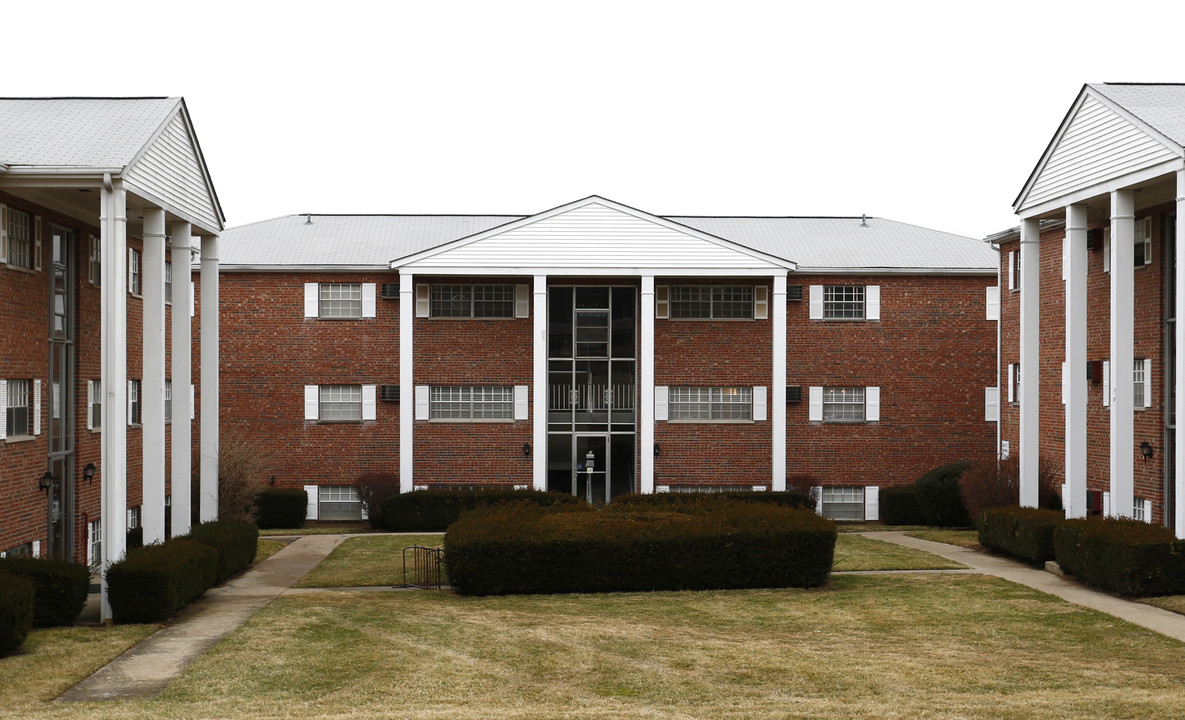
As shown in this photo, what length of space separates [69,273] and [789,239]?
22.2 m

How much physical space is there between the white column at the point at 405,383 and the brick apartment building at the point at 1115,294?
16.1m

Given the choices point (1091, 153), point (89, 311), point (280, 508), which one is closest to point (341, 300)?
point (280, 508)

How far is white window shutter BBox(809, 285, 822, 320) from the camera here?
110 ft

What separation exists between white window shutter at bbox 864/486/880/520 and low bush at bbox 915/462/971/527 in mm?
2620

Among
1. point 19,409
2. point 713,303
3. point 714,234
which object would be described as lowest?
point 19,409

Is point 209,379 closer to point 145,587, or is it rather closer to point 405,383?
point 145,587

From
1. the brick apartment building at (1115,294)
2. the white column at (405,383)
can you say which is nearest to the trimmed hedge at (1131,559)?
the brick apartment building at (1115,294)

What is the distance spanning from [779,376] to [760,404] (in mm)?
1962

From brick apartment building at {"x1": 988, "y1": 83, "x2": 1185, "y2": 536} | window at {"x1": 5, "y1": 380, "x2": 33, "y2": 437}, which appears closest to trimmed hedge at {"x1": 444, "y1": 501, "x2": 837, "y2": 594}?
brick apartment building at {"x1": 988, "y1": 83, "x2": 1185, "y2": 536}

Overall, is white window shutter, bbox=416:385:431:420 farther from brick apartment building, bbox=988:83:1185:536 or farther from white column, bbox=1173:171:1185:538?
white column, bbox=1173:171:1185:538

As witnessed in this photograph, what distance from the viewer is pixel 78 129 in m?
18.0

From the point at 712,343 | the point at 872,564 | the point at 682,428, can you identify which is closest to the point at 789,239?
the point at 712,343

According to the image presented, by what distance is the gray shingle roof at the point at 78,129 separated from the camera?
1650cm

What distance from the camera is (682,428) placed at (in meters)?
33.4
